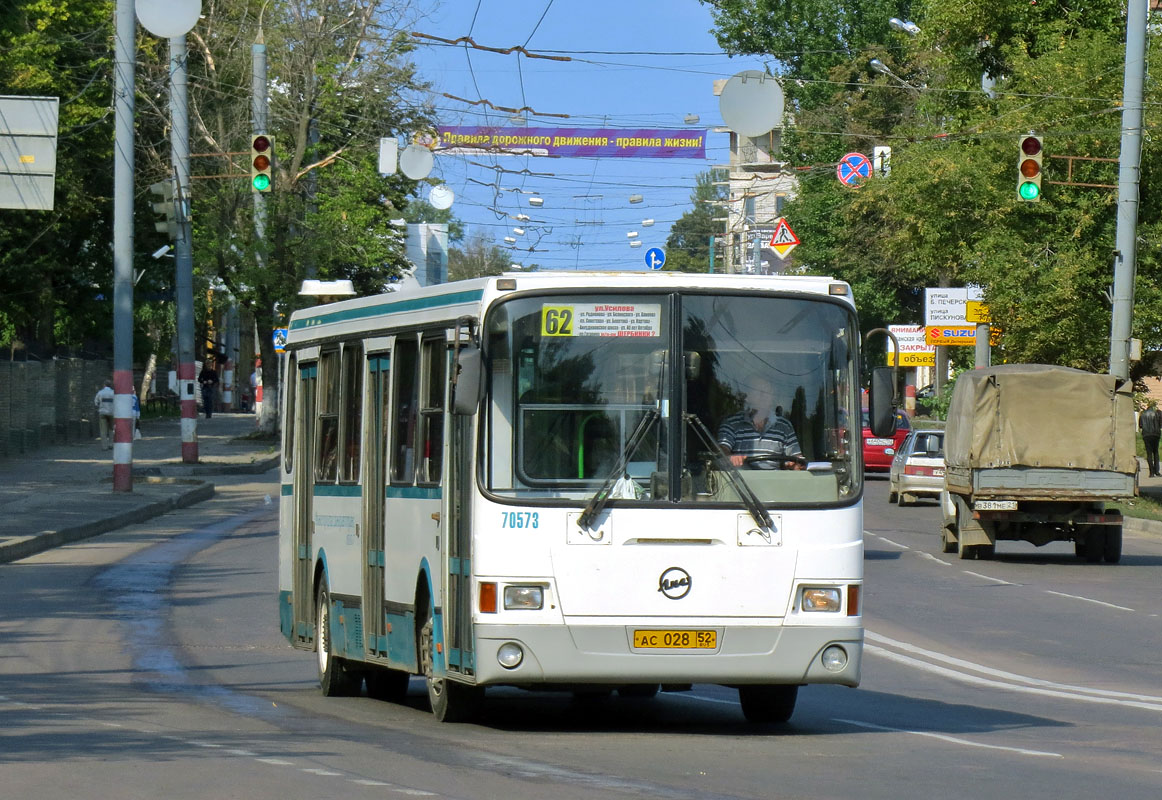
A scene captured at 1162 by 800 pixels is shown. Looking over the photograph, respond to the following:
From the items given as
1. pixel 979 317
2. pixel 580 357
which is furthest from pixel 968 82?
pixel 580 357

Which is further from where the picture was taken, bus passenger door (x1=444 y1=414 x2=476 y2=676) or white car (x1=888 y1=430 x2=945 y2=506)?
white car (x1=888 y1=430 x2=945 y2=506)

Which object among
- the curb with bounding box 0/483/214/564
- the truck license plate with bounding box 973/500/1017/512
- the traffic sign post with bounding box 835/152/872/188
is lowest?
the curb with bounding box 0/483/214/564

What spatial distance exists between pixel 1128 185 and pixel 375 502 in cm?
2434

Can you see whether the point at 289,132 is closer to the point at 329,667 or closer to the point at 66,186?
the point at 66,186

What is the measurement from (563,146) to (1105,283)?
16.7 metres

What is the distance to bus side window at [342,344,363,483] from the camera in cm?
1216

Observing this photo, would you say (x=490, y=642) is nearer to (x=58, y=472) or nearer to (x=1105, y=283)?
(x=1105, y=283)

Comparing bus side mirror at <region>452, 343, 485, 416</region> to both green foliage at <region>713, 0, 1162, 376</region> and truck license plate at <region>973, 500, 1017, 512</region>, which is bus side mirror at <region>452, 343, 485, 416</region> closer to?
truck license plate at <region>973, 500, 1017, 512</region>

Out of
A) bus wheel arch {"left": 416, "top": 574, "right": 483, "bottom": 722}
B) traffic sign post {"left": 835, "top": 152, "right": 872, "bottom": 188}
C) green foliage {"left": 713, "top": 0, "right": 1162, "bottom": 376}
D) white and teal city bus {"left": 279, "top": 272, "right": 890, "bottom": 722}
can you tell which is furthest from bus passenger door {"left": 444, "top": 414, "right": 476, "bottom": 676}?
traffic sign post {"left": 835, "top": 152, "right": 872, "bottom": 188}

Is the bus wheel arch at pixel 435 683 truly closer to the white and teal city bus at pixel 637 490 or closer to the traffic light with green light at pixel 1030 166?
the white and teal city bus at pixel 637 490

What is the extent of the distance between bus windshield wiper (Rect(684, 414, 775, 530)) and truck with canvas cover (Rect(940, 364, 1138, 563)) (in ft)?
54.4

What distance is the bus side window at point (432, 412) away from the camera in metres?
10.7

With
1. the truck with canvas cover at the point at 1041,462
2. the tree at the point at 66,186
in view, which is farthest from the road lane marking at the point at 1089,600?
the tree at the point at 66,186

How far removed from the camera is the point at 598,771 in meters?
8.83
